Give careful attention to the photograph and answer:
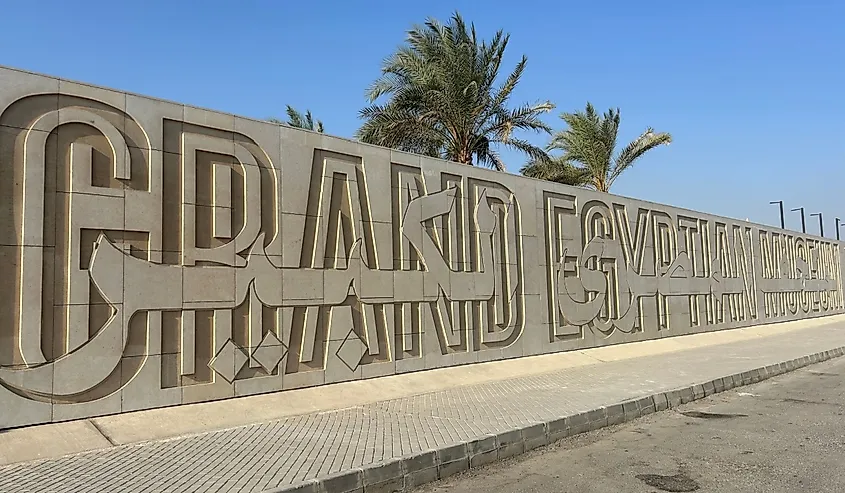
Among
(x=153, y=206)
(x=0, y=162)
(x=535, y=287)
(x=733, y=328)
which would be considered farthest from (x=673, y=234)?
(x=0, y=162)

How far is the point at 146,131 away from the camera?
8.26 meters

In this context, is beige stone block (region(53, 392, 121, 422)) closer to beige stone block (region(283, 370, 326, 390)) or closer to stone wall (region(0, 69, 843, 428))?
stone wall (region(0, 69, 843, 428))

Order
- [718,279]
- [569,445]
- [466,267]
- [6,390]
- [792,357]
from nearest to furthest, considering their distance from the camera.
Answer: [6,390] < [569,445] < [466,267] < [792,357] < [718,279]

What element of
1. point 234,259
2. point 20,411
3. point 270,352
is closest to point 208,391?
point 270,352

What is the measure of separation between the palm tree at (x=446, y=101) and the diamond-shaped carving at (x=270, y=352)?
10174 mm

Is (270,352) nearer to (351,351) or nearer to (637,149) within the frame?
(351,351)

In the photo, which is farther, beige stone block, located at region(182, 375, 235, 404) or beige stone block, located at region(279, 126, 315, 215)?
beige stone block, located at region(279, 126, 315, 215)

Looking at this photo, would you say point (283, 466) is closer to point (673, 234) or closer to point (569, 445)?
point (569, 445)

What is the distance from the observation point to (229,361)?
8750mm

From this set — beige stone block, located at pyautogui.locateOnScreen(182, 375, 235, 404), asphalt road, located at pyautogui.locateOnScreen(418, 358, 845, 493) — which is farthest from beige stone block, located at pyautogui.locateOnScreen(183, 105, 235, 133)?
asphalt road, located at pyautogui.locateOnScreen(418, 358, 845, 493)

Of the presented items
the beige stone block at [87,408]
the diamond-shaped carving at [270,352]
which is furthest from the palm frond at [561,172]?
the beige stone block at [87,408]

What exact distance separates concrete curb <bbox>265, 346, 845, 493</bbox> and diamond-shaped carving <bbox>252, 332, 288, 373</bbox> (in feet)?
11.6

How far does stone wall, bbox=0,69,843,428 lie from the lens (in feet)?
24.1

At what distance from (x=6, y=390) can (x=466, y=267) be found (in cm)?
764
